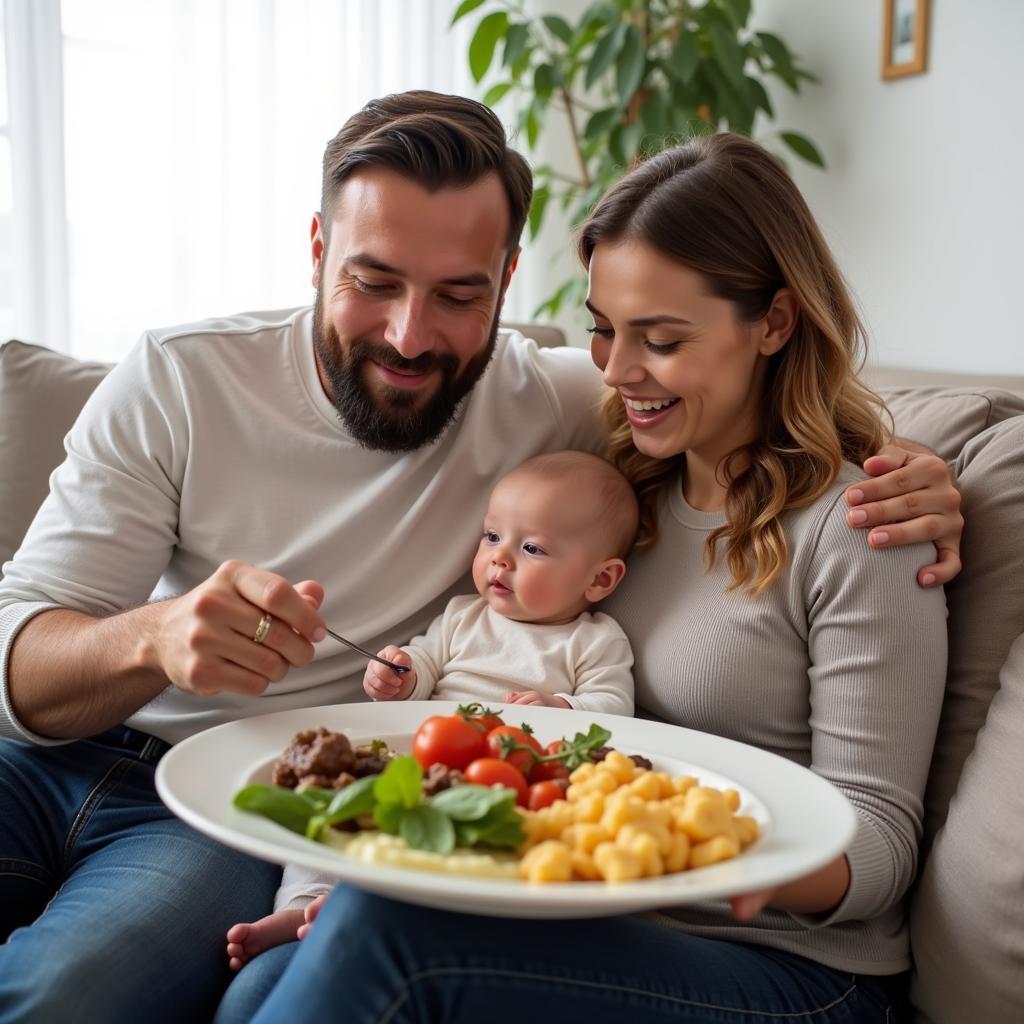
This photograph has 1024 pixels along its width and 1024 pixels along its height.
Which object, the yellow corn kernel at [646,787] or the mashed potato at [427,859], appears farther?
the yellow corn kernel at [646,787]

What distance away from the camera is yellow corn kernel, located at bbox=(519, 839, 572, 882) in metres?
0.98

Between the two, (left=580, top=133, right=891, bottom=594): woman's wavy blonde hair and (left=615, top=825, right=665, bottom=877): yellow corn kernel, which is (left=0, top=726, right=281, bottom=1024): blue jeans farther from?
(left=580, top=133, right=891, bottom=594): woman's wavy blonde hair

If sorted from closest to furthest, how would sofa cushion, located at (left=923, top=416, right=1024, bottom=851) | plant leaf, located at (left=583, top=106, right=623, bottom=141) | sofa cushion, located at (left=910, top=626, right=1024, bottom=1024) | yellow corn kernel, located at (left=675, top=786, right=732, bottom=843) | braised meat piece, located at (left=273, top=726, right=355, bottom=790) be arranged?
1. yellow corn kernel, located at (left=675, top=786, right=732, bottom=843)
2. braised meat piece, located at (left=273, top=726, right=355, bottom=790)
3. sofa cushion, located at (left=910, top=626, right=1024, bottom=1024)
4. sofa cushion, located at (left=923, top=416, right=1024, bottom=851)
5. plant leaf, located at (left=583, top=106, right=623, bottom=141)

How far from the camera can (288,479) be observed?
1872 mm

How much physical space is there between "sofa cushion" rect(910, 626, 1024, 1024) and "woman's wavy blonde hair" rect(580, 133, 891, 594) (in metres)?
0.35

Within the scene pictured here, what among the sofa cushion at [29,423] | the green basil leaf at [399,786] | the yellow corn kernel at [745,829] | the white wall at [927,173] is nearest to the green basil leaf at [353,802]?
the green basil leaf at [399,786]

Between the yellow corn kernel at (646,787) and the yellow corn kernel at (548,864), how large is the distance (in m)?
0.11

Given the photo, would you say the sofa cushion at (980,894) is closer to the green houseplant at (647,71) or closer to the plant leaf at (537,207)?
the green houseplant at (647,71)

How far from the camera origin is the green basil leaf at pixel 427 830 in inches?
39.8

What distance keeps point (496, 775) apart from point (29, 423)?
1435 mm

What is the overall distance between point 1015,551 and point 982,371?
1.71m

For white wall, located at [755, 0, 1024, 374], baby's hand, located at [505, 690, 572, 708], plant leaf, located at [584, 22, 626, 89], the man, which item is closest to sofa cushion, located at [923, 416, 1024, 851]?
the man

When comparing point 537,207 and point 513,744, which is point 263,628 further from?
point 537,207

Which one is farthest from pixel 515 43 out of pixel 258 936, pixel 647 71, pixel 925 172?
pixel 258 936
